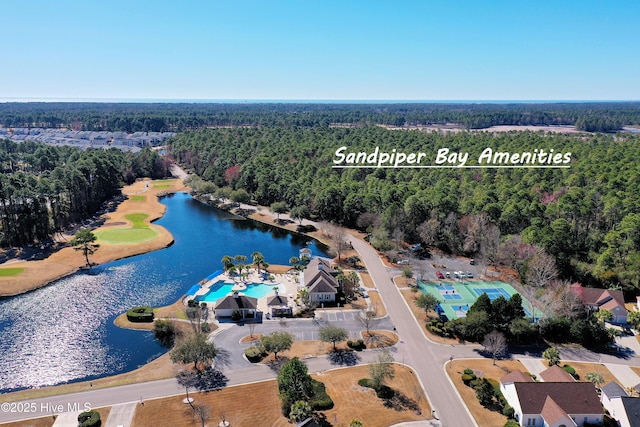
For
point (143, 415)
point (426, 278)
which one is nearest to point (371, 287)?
point (426, 278)

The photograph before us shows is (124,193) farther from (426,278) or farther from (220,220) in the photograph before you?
(426,278)

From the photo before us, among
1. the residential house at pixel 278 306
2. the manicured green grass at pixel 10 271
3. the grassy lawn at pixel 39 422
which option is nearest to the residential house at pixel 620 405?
the residential house at pixel 278 306

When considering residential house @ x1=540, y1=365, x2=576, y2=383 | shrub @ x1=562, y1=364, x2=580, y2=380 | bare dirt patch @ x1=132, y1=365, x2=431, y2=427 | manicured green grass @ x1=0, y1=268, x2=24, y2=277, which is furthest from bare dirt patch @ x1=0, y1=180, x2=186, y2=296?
shrub @ x1=562, y1=364, x2=580, y2=380

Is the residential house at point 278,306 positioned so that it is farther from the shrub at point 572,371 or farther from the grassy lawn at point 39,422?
the shrub at point 572,371

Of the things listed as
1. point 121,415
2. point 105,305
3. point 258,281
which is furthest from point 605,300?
point 105,305

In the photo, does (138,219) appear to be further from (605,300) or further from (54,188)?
Result: (605,300)

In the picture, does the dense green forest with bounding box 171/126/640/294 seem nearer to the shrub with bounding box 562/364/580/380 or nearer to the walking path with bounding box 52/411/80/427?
the shrub with bounding box 562/364/580/380

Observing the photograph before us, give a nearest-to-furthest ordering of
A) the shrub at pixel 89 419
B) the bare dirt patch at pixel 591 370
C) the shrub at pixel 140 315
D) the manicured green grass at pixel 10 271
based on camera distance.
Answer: the shrub at pixel 89 419 → the bare dirt patch at pixel 591 370 → the shrub at pixel 140 315 → the manicured green grass at pixel 10 271
